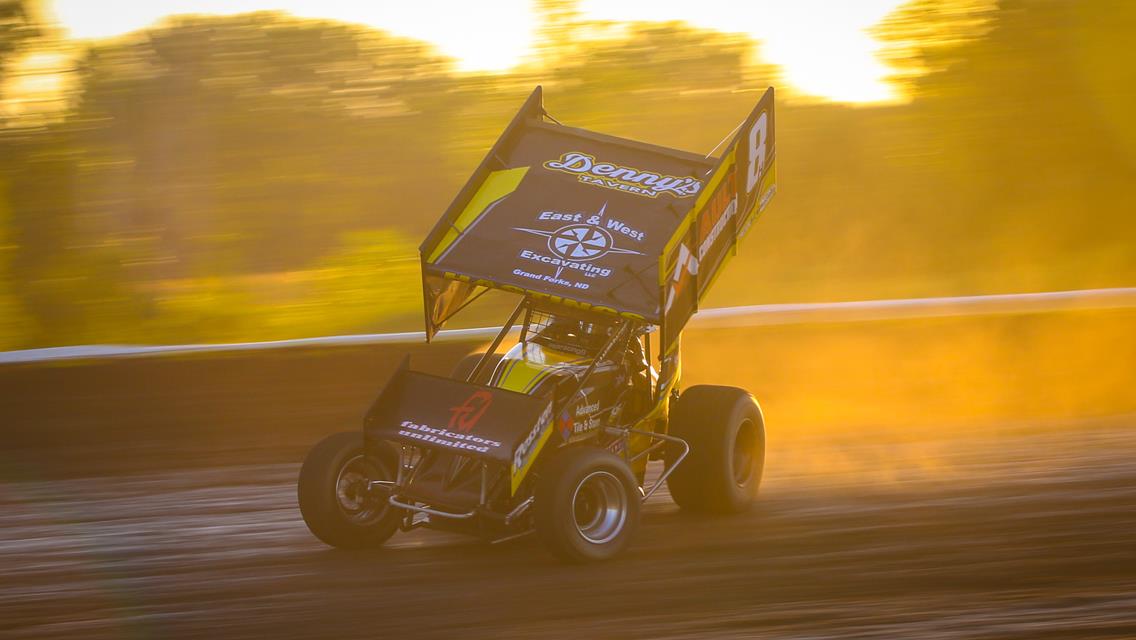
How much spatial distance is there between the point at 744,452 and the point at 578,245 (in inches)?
84.4

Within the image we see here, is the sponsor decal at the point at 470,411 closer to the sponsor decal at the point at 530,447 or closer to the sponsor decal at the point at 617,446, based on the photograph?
the sponsor decal at the point at 530,447

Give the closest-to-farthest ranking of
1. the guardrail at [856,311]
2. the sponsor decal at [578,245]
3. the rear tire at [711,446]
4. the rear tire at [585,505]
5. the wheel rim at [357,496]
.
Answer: the rear tire at [585,505], the wheel rim at [357,496], the sponsor decal at [578,245], the rear tire at [711,446], the guardrail at [856,311]

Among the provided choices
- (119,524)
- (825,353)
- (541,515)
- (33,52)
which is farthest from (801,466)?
(33,52)

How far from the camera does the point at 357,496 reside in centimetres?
888

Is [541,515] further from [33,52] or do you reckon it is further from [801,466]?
[33,52]

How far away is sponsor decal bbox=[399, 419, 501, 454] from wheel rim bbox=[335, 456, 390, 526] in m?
0.43

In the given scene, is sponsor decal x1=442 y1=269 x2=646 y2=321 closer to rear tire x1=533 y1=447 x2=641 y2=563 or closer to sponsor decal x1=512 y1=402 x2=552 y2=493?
sponsor decal x1=512 y1=402 x2=552 y2=493

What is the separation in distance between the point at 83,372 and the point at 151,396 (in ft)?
2.05

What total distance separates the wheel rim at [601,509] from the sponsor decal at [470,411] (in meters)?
0.78

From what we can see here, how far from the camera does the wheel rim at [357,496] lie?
8750mm

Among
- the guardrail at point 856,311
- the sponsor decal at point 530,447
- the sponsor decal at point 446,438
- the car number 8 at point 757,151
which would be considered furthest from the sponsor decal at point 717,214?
the guardrail at point 856,311

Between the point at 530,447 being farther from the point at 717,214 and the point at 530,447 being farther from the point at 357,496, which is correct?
the point at 717,214

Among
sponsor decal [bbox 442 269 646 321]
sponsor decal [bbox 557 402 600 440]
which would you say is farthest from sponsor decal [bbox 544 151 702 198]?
sponsor decal [bbox 557 402 600 440]

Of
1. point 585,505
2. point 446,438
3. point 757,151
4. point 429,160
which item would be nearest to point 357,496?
point 446,438
